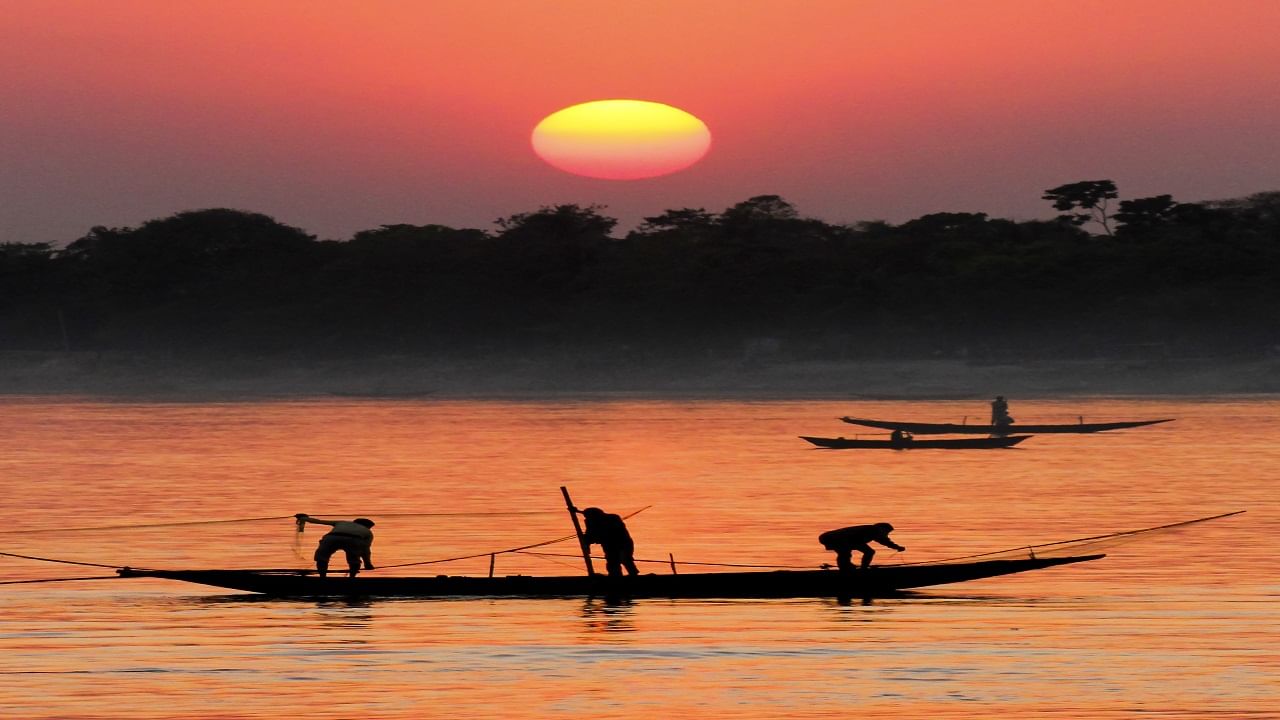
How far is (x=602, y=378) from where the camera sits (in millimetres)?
143750

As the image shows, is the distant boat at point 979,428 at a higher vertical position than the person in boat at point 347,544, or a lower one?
higher

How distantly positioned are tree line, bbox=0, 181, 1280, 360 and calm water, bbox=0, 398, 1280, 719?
6556 centimetres

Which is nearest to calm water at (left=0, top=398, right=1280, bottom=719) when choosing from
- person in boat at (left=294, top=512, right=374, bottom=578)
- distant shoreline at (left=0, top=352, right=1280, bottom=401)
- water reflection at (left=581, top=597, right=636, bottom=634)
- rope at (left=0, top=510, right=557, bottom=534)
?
water reflection at (left=581, top=597, right=636, bottom=634)

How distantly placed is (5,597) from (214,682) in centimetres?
761

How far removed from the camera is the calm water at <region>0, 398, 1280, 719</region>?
16.8 m

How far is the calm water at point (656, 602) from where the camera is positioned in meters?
16.8

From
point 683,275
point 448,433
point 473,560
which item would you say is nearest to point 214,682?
point 473,560

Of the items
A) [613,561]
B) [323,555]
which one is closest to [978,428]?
[613,561]

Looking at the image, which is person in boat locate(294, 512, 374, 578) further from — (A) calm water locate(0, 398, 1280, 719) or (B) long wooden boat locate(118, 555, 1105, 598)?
(A) calm water locate(0, 398, 1280, 719)

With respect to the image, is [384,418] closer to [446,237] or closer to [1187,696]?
[446,237]

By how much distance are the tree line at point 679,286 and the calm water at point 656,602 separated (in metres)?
65.6

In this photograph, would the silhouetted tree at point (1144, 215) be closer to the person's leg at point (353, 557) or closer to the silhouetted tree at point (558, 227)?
the silhouetted tree at point (558, 227)

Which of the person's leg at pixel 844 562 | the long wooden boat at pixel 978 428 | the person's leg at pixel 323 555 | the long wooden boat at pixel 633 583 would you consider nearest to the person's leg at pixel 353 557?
the person's leg at pixel 323 555

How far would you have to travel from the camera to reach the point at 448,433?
2960 inches
